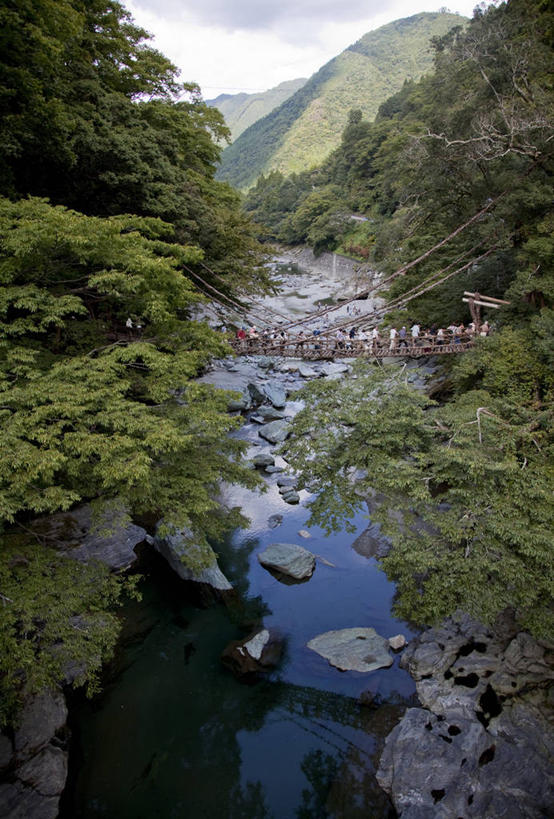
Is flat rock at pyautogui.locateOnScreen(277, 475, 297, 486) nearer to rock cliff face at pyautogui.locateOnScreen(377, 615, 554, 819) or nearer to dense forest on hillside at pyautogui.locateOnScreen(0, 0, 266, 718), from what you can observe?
dense forest on hillside at pyautogui.locateOnScreen(0, 0, 266, 718)

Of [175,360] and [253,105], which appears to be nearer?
[175,360]

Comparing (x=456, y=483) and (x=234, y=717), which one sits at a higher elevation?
(x=456, y=483)

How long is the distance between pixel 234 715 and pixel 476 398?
630 centimetres

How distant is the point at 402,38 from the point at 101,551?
138 meters

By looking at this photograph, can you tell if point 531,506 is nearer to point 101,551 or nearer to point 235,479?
point 235,479

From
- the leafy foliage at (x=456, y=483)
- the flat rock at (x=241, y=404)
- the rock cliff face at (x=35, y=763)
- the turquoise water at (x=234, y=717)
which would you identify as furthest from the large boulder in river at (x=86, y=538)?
the flat rock at (x=241, y=404)

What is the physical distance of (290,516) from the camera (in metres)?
9.49

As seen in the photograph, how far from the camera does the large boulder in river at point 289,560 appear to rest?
304 inches

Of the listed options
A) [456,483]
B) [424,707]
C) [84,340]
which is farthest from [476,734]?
[84,340]

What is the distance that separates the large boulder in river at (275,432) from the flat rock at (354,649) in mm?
6337

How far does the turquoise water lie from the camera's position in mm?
4590

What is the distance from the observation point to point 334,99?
85.7 metres

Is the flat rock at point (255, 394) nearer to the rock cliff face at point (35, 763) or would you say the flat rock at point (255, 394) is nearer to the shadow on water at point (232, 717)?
the shadow on water at point (232, 717)

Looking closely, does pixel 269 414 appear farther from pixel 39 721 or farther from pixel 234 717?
pixel 39 721
